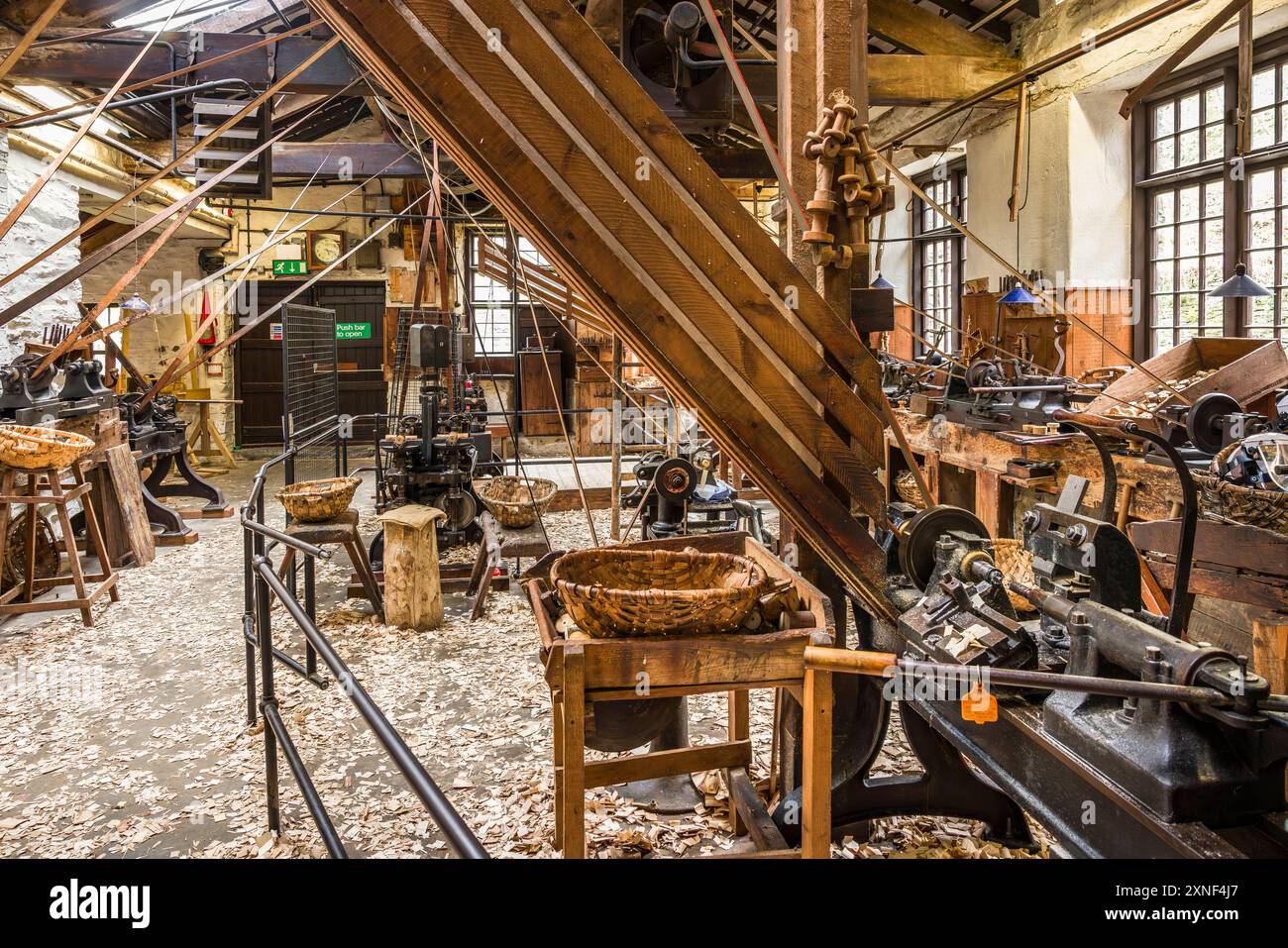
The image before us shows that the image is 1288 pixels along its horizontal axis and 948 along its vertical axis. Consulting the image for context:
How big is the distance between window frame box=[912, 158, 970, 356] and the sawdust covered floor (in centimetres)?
776

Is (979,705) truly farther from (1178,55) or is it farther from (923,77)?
(923,77)

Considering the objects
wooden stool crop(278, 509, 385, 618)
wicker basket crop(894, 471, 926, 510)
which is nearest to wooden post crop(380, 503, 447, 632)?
wooden stool crop(278, 509, 385, 618)

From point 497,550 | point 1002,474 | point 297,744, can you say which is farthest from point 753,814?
point 497,550

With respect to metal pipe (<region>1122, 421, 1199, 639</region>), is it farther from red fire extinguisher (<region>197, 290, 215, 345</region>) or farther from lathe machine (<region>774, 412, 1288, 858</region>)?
red fire extinguisher (<region>197, 290, 215, 345</region>)

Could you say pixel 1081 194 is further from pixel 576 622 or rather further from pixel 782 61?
pixel 576 622

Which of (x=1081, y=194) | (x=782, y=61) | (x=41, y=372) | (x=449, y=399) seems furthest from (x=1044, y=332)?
(x=41, y=372)

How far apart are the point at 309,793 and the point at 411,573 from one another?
303 cm

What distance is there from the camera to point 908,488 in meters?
6.76

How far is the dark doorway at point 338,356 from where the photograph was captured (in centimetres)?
1351

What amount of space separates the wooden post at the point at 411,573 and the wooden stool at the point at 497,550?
318mm

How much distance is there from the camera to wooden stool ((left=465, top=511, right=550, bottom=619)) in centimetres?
536

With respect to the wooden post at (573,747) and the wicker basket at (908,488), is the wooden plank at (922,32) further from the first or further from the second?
the wooden post at (573,747)

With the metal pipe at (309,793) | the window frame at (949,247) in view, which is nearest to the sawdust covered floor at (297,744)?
the metal pipe at (309,793)

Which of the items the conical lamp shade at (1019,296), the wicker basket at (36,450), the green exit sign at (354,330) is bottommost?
the wicker basket at (36,450)
